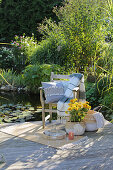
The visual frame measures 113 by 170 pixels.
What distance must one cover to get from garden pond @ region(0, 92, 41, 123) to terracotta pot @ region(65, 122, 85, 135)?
129 cm

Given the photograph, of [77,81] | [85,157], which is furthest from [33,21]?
[85,157]

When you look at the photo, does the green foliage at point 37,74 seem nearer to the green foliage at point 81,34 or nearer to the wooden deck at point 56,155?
the green foliage at point 81,34

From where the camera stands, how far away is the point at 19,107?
5.60 meters

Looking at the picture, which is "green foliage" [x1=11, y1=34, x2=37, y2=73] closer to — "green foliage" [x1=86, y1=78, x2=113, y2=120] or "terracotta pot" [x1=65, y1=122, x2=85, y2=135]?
"green foliage" [x1=86, y1=78, x2=113, y2=120]

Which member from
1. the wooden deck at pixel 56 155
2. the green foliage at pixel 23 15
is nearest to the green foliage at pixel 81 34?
the wooden deck at pixel 56 155

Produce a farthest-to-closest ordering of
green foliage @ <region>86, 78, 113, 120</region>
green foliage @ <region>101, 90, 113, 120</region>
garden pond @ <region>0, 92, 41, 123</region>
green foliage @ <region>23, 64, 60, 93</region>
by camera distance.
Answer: green foliage @ <region>23, 64, 60, 93</region> → green foliage @ <region>86, 78, 113, 120</region> → green foliage @ <region>101, 90, 113, 120</region> → garden pond @ <region>0, 92, 41, 123</region>

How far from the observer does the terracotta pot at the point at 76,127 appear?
3.58m

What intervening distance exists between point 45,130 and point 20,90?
3.86m

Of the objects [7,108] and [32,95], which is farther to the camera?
[32,95]

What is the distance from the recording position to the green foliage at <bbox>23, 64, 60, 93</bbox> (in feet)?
22.6

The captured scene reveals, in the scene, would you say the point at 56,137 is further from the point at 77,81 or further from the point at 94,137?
the point at 77,81

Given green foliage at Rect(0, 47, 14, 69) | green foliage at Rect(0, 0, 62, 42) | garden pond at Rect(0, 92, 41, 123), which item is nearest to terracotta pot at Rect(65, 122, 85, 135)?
garden pond at Rect(0, 92, 41, 123)

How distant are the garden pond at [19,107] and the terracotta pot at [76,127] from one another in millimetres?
1286

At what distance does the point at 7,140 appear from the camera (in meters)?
3.45
